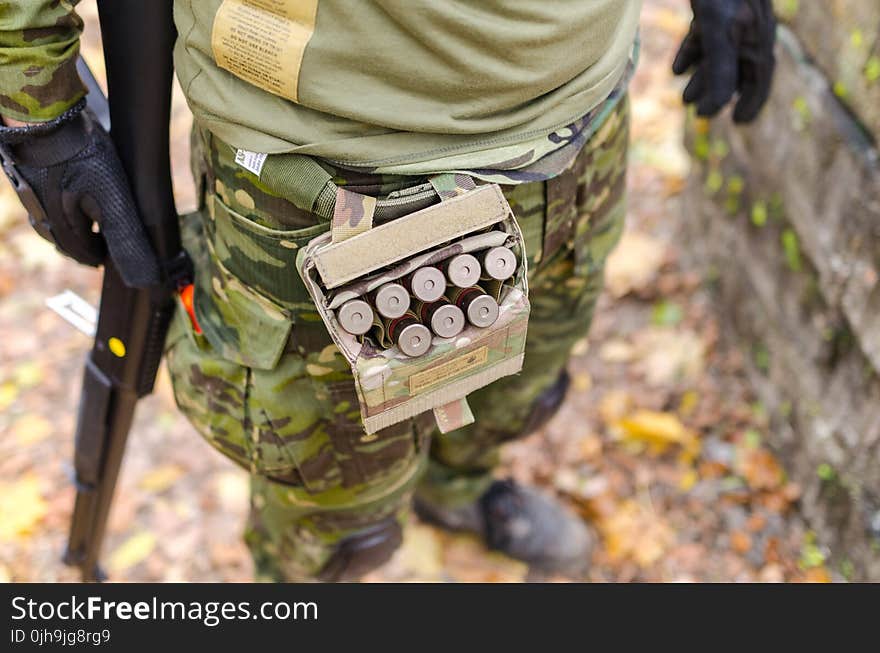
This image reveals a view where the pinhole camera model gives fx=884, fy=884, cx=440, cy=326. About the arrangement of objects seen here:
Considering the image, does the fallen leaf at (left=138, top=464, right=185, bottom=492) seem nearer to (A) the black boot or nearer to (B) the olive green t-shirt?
(A) the black boot

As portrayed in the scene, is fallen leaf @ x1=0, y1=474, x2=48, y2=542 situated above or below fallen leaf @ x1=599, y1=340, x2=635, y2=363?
below

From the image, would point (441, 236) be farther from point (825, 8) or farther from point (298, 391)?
point (825, 8)

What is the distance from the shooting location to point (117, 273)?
1.47m

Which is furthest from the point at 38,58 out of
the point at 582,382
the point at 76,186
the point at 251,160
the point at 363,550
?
the point at 582,382

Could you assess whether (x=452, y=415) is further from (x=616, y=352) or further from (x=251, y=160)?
(x=616, y=352)

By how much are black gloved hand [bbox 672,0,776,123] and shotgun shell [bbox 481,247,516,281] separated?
31.9 inches

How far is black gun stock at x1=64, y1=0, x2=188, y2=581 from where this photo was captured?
126 centimetres

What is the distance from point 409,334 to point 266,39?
1.36ft

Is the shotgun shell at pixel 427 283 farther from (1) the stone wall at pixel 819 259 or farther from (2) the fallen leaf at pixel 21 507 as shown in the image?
(2) the fallen leaf at pixel 21 507

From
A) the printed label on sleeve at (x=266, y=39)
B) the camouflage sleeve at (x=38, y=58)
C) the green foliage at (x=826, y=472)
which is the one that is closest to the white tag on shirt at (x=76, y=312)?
the camouflage sleeve at (x=38, y=58)

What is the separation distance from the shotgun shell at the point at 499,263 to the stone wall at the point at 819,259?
3.57ft

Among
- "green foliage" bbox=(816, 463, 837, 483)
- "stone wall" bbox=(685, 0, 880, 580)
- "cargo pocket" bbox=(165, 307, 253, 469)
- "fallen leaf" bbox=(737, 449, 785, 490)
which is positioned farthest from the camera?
"fallen leaf" bbox=(737, 449, 785, 490)

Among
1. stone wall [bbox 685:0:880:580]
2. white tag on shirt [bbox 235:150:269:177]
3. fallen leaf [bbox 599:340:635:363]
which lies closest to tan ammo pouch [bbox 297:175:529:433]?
white tag on shirt [bbox 235:150:269:177]

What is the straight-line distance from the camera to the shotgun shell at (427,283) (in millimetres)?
1154
